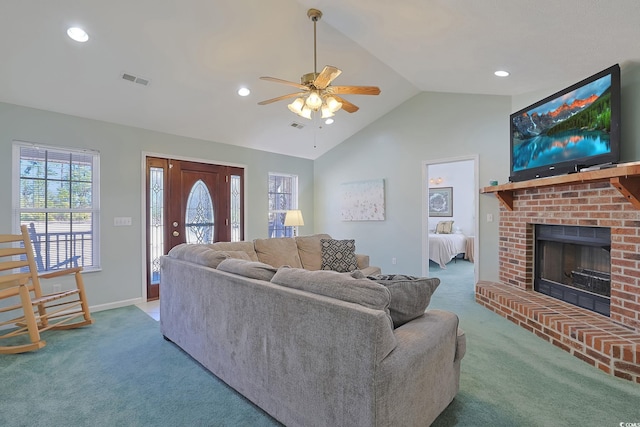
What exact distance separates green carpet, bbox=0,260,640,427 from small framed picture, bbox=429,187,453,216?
5405 mm

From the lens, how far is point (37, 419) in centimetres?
177

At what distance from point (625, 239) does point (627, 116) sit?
3.52 ft

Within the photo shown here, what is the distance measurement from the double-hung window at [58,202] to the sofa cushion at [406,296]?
382 cm

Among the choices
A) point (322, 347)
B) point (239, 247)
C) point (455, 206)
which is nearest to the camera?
point (322, 347)

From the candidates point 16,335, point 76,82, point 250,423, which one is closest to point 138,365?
point 250,423

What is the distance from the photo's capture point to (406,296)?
5.21 feet

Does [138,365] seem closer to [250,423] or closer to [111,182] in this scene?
[250,423]

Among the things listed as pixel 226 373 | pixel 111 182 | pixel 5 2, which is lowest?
pixel 226 373

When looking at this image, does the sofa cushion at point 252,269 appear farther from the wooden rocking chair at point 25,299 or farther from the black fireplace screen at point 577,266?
the black fireplace screen at point 577,266

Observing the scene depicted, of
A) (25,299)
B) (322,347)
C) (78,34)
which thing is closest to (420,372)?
(322,347)

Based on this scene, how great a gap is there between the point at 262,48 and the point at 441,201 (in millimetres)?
6353

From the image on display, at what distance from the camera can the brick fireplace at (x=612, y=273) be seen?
2.30 meters

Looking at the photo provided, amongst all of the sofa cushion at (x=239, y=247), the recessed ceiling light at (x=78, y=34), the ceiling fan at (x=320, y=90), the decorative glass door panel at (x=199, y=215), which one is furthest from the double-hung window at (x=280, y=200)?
the recessed ceiling light at (x=78, y=34)

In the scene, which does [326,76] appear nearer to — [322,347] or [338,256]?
[322,347]
